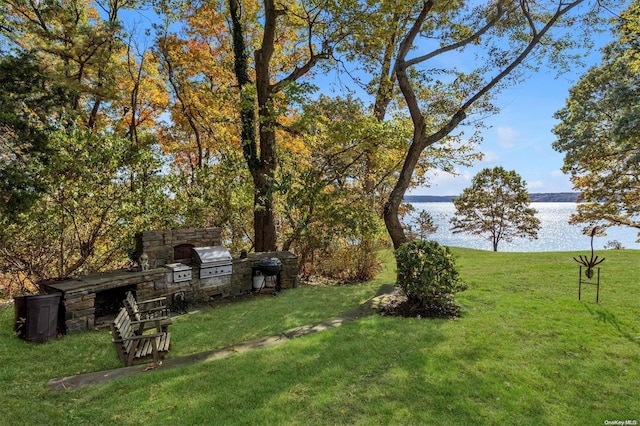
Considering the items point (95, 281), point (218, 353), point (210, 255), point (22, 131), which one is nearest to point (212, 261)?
point (210, 255)

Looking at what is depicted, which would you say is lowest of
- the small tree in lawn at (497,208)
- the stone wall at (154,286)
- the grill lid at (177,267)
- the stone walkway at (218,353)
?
the stone walkway at (218,353)

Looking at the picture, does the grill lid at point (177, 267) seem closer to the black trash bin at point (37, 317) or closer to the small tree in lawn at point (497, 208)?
the black trash bin at point (37, 317)

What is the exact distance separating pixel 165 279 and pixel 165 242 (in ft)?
2.98

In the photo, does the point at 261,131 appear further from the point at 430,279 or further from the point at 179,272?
the point at 430,279

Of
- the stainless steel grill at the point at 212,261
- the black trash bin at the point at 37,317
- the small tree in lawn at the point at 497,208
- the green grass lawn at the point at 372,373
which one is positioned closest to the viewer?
the green grass lawn at the point at 372,373

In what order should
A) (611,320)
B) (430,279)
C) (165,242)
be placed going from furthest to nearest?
1. (165,242)
2. (430,279)
3. (611,320)

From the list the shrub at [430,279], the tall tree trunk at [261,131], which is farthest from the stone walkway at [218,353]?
the tall tree trunk at [261,131]

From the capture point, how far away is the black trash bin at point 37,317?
17.0 ft

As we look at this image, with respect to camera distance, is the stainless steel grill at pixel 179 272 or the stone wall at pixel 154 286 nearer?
the stone wall at pixel 154 286

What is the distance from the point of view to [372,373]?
12.8ft

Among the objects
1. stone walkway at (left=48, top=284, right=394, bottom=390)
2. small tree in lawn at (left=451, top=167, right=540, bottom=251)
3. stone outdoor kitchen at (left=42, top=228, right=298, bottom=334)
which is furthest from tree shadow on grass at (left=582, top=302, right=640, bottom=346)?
small tree in lawn at (left=451, top=167, right=540, bottom=251)

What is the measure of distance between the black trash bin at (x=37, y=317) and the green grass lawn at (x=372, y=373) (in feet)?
0.84

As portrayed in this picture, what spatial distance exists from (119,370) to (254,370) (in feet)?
5.77

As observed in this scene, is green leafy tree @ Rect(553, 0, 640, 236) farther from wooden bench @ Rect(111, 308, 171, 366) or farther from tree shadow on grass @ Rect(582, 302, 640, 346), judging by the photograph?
wooden bench @ Rect(111, 308, 171, 366)
